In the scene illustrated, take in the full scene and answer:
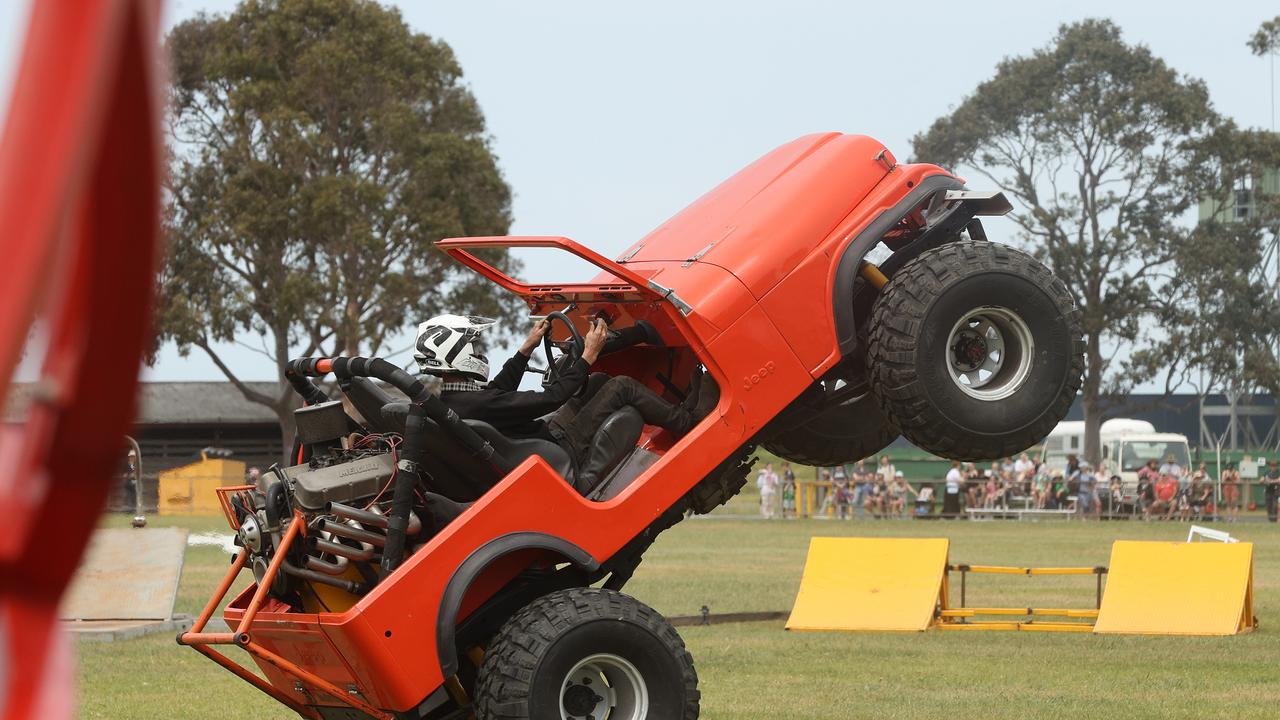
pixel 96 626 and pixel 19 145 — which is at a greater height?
pixel 19 145

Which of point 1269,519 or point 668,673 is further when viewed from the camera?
point 1269,519

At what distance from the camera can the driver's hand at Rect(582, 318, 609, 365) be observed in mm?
8266

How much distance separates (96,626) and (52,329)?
16290 millimetres

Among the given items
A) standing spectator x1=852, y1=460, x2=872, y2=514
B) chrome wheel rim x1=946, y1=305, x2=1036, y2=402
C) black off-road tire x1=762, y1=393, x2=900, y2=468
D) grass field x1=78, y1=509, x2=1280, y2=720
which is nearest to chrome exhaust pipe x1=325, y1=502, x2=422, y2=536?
black off-road tire x1=762, y1=393, x2=900, y2=468

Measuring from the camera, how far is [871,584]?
17.2 m

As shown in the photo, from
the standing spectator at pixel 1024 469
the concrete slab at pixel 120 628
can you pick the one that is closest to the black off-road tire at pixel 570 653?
the concrete slab at pixel 120 628

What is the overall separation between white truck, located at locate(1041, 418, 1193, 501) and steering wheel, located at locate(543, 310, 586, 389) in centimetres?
4402

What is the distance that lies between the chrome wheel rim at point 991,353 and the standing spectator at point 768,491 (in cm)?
3821

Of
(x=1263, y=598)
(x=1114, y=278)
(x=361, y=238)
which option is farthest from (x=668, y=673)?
(x=1114, y=278)

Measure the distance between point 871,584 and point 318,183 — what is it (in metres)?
33.7

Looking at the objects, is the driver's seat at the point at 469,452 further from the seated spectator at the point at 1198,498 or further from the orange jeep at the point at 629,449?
the seated spectator at the point at 1198,498

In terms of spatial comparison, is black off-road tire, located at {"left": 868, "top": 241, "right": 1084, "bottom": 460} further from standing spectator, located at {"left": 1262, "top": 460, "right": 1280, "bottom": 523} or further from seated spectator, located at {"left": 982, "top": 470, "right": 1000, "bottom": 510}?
seated spectator, located at {"left": 982, "top": 470, "right": 1000, "bottom": 510}

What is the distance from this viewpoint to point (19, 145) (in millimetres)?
1080

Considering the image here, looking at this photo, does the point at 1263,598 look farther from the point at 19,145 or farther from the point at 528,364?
the point at 19,145
